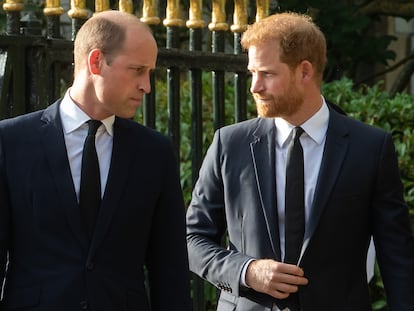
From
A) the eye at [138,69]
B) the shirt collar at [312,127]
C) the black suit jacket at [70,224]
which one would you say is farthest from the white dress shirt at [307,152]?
the eye at [138,69]

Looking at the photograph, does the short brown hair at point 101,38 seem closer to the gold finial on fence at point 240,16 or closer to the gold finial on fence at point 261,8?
the gold finial on fence at point 240,16

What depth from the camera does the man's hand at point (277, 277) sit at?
4695 millimetres

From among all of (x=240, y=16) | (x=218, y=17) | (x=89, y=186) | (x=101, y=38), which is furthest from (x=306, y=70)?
(x=240, y=16)

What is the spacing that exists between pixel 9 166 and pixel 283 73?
3.93 feet

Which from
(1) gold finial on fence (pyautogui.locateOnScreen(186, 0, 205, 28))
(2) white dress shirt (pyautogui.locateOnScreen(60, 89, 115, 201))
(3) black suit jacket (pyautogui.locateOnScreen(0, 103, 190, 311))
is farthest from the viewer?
(1) gold finial on fence (pyautogui.locateOnScreen(186, 0, 205, 28))

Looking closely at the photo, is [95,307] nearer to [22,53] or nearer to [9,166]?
[9,166]

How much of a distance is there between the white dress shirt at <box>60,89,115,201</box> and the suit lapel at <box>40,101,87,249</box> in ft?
0.11

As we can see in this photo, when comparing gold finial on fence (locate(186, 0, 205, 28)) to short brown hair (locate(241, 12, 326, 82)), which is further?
gold finial on fence (locate(186, 0, 205, 28))

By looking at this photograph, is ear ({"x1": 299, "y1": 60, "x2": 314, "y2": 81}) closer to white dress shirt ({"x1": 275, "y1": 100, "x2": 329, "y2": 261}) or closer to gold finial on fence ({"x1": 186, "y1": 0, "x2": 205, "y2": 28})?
white dress shirt ({"x1": 275, "y1": 100, "x2": 329, "y2": 261})

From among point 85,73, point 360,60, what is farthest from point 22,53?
point 360,60

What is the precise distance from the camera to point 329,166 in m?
4.82

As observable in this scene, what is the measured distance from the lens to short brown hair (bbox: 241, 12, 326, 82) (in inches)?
190

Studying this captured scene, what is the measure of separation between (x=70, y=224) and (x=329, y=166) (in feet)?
3.76

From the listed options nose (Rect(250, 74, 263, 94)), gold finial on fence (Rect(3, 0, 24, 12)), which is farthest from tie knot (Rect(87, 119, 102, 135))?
gold finial on fence (Rect(3, 0, 24, 12))
